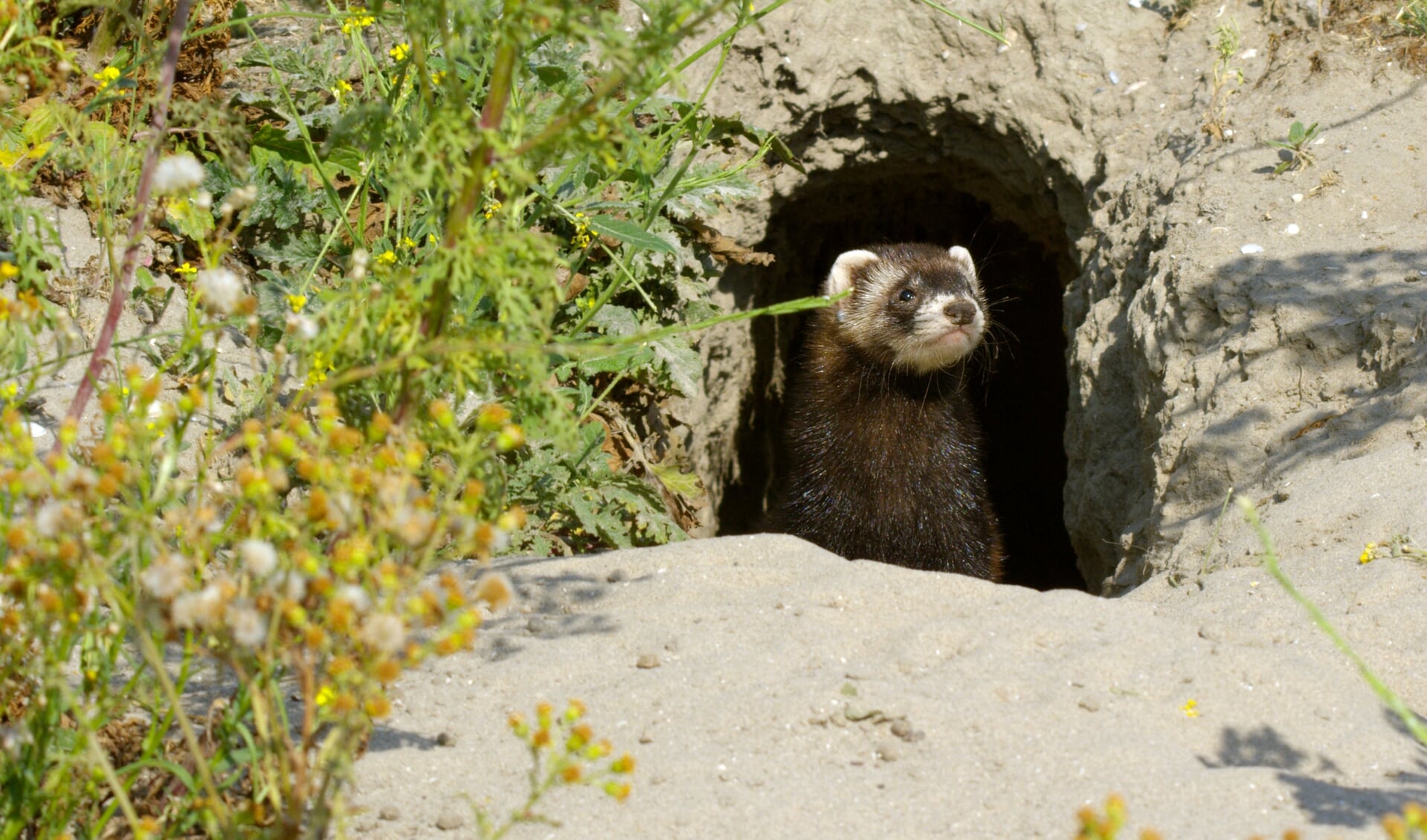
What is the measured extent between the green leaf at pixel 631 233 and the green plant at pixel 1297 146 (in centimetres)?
269

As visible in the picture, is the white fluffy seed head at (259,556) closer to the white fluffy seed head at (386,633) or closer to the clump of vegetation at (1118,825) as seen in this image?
the white fluffy seed head at (386,633)

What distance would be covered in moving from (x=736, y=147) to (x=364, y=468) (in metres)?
4.35

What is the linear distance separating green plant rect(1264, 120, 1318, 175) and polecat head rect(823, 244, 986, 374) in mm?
1384

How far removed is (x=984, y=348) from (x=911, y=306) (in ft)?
5.70

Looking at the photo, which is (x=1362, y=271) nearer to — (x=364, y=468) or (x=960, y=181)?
(x=960, y=181)

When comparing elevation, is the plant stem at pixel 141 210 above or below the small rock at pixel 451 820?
above

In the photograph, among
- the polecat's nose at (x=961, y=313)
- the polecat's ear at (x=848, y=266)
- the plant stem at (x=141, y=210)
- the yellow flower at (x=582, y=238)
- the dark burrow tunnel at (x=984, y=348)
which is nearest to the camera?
the plant stem at (x=141, y=210)

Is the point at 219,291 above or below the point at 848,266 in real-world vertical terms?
below

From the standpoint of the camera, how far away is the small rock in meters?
2.27

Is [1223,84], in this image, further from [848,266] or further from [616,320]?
[616,320]

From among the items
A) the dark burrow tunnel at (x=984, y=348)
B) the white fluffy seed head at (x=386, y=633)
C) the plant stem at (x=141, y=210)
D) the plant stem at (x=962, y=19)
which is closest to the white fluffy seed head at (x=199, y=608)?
the white fluffy seed head at (x=386, y=633)

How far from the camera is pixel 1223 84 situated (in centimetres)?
523

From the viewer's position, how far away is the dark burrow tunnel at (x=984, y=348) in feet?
25.1

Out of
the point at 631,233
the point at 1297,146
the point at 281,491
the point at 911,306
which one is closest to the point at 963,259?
the point at 911,306
